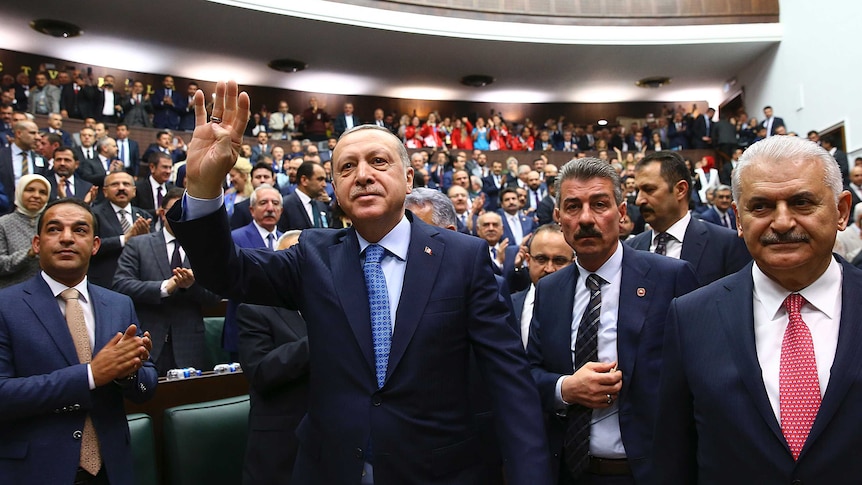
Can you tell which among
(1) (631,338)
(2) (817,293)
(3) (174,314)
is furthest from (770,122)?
(2) (817,293)

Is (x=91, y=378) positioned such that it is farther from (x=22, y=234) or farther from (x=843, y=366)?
(x=22, y=234)

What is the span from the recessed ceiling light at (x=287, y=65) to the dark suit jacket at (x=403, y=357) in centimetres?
1061

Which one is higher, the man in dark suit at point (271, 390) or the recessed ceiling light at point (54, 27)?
the recessed ceiling light at point (54, 27)

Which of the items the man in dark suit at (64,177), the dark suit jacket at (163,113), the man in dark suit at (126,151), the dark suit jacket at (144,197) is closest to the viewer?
the man in dark suit at (64,177)

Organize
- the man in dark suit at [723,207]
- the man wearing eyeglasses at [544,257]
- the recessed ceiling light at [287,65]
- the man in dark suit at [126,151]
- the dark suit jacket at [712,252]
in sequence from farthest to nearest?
the recessed ceiling light at [287,65] < the man in dark suit at [126,151] < the man in dark suit at [723,207] < the man wearing eyeglasses at [544,257] < the dark suit jacket at [712,252]

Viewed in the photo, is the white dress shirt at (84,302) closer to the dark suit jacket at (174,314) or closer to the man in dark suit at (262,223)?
the dark suit jacket at (174,314)

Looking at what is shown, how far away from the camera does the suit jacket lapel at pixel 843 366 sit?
1028 millimetres

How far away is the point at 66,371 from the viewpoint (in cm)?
166

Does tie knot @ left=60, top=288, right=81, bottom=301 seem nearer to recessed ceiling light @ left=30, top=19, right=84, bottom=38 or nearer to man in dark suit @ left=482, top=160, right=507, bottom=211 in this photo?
man in dark suit @ left=482, top=160, right=507, bottom=211

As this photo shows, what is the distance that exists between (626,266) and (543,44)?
10.1m

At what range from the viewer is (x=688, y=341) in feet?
4.02

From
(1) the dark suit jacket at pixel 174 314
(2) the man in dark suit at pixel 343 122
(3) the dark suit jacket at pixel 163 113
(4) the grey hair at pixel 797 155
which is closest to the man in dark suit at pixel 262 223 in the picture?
(1) the dark suit jacket at pixel 174 314

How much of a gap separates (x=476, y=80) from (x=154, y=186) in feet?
27.2

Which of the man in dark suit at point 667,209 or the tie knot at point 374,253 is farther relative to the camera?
the man in dark suit at point 667,209
